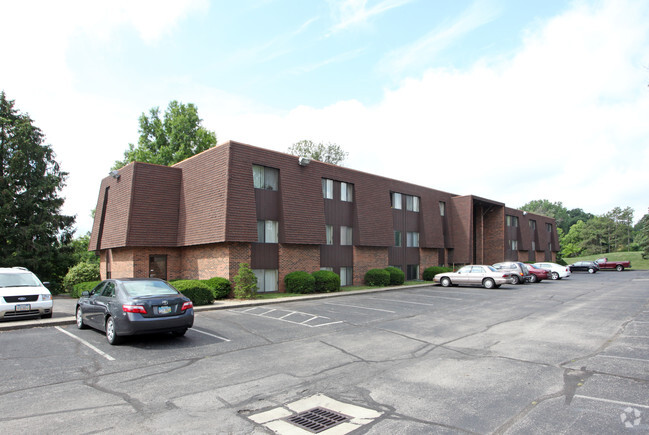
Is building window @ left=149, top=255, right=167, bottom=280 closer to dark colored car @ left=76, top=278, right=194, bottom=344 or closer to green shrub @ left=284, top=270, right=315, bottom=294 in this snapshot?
green shrub @ left=284, top=270, right=315, bottom=294

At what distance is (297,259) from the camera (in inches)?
903

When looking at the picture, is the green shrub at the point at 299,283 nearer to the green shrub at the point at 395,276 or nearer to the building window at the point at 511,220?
the green shrub at the point at 395,276

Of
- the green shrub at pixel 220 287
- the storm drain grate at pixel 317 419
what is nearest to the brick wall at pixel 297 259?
the green shrub at pixel 220 287

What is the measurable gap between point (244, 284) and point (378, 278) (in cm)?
1050

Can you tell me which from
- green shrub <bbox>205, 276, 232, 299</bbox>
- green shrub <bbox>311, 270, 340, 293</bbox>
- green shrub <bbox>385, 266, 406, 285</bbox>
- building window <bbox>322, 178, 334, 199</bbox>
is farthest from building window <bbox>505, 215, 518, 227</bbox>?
green shrub <bbox>205, 276, 232, 299</bbox>

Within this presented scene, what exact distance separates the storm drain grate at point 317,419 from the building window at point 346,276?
21062 millimetres

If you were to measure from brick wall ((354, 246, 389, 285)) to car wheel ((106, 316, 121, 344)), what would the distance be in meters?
18.6

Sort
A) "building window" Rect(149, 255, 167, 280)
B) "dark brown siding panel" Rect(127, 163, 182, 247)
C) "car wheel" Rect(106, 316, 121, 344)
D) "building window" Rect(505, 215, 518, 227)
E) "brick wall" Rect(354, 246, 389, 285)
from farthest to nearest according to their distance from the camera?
"building window" Rect(505, 215, 518, 227)
"brick wall" Rect(354, 246, 389, 285)
"building window" Rect(149, 255, 167, 280)
"dark brown siding panel" Rect(127, 163, 182, 247)
"car wheel" Rect(106, 316, 121, 344)

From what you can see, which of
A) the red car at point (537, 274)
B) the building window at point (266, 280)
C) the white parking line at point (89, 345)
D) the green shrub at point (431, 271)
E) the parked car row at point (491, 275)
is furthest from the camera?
the green shrub at point (431, 271)

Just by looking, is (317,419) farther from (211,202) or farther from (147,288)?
(211,202)

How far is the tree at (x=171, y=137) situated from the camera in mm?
41469

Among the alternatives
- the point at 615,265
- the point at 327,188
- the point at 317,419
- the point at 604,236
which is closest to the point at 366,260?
the point at 327,188

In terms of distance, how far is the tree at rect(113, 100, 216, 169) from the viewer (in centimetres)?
4147

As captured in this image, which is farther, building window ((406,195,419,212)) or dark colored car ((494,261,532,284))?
building window ((406,195,419,212))
